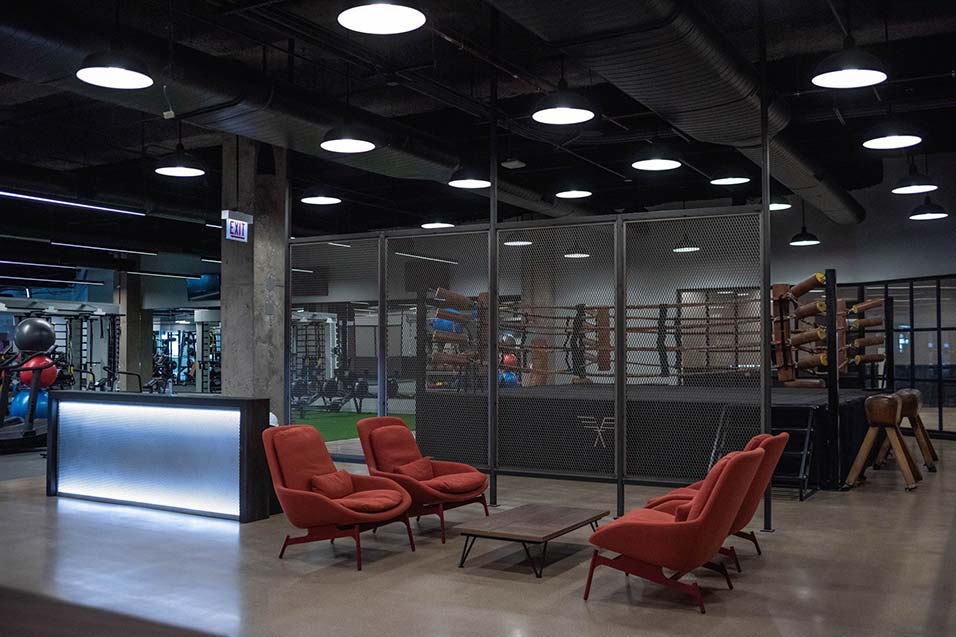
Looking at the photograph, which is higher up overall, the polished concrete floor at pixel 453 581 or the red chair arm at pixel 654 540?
the red chair arm at pixel 654 540

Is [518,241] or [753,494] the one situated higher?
[518,241]

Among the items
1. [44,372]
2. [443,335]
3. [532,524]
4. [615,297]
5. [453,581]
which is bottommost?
[453,581]

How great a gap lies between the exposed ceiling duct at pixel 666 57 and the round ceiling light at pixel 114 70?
244 cm

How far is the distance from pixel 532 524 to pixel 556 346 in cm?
247

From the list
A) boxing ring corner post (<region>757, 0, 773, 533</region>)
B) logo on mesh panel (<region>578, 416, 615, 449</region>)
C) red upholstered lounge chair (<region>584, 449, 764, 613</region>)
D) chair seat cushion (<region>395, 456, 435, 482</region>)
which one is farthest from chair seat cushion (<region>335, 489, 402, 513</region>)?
boxing ring corner post (<region>757, 0, 773, 533</region>)

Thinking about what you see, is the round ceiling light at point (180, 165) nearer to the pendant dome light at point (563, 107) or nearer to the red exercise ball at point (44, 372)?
the pendant dome light at point (563, 107)

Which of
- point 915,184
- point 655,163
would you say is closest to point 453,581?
point 655,163

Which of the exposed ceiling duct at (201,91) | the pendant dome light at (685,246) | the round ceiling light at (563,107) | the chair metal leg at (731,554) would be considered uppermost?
the exposed ceiling duct at (201,91)

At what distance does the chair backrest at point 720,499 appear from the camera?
5.09 m

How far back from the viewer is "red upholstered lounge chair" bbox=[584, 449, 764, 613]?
509cm

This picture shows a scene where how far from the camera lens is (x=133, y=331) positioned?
2589cm

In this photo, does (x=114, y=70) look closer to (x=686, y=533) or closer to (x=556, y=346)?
(x=556, y=346)

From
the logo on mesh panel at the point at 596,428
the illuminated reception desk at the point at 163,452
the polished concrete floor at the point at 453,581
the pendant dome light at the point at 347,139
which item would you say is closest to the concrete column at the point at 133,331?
the illuminated reception desk at the point at 163,452

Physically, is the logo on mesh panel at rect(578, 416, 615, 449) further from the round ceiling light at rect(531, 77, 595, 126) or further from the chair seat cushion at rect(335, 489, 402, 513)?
the round ceiling light at rect(531, 77, 595, 126)
